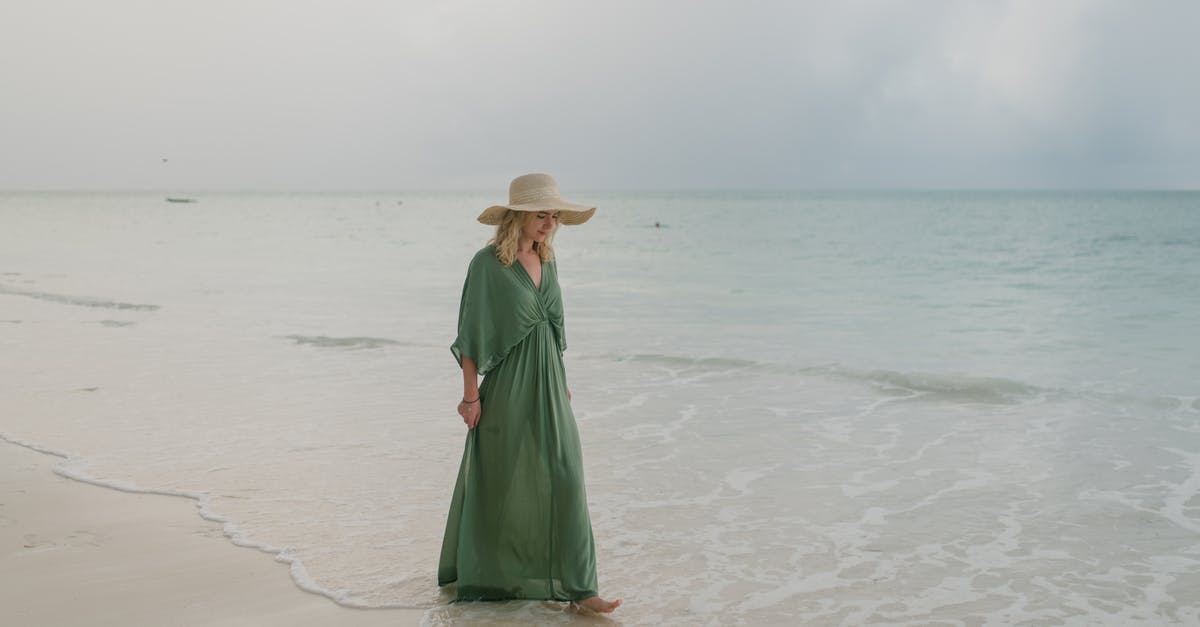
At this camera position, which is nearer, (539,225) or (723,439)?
(539,225)

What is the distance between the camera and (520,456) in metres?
3.94

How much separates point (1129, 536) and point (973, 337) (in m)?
8.16

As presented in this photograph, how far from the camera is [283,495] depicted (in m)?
5.75

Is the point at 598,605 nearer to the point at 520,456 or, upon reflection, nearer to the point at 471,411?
Answer: the point at 520,456

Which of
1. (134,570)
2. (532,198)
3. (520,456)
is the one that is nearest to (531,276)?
(532,198)

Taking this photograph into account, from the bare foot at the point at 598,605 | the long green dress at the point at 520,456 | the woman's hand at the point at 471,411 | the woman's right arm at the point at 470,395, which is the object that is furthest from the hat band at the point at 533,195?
the bare foot at the point at 598,605

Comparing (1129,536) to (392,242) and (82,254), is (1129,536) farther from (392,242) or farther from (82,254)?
(392,242)

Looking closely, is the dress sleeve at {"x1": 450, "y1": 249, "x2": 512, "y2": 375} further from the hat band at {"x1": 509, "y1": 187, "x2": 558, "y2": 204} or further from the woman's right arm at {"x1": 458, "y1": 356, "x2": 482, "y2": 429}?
the hat band at {"x1": 509, "y1": 187, "x2": 558, "y2": 204}

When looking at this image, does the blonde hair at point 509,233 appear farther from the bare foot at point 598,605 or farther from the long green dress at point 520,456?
the bare foot at point 598,605

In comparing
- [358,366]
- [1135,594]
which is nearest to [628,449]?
[1135,594]

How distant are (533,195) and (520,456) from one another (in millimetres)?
1007

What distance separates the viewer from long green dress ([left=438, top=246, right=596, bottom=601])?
3.88 metres

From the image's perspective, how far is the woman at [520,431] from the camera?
152 inches

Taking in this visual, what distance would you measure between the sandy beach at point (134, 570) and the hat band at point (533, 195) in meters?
1.69
